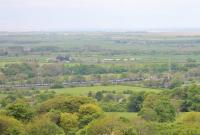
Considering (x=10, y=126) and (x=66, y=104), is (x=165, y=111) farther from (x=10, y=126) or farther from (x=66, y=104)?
(x=10, y=126)

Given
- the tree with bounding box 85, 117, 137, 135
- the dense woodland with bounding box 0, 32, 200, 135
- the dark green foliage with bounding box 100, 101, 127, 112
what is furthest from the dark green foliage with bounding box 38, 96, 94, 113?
the tree with bounding box 85, 117, 137, 135

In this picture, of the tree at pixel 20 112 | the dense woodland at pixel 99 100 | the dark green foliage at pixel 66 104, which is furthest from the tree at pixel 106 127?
the dark green foliage at pixel 66 104

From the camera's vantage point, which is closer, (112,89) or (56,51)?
(112,89)

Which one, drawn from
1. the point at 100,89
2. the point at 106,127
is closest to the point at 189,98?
the point at 100,89

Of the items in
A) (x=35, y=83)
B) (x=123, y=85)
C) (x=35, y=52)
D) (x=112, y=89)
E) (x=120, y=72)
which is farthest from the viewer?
(x=35, y=52)

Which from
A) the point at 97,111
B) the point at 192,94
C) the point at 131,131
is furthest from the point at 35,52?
the point at 131,131

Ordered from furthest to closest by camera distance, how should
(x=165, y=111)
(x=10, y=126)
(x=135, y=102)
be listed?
1. (x=135, y=102)
2. (x=165, y=111)
3. (x=10, y=126)

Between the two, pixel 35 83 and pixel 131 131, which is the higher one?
pixel 131 131

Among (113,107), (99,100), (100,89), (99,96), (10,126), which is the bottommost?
(100,89)

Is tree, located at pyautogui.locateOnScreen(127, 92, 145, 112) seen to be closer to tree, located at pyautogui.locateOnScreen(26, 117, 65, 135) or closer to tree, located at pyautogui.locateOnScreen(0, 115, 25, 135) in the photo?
tree, located at pyautogui.locateOnScreen(26, 117, 65, 135)

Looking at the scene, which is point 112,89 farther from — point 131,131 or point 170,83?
point 131,131

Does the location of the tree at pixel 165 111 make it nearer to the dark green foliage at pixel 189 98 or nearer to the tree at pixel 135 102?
the dark green foliage at pixel 189 98
